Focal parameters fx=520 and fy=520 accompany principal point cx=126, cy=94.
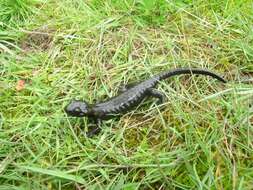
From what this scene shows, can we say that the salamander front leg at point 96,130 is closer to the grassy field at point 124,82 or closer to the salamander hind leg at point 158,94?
the grassy field at point 124,82

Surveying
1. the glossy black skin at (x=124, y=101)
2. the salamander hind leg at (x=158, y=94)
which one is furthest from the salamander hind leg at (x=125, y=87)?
the salamander hind leg at (x=158, y=94)

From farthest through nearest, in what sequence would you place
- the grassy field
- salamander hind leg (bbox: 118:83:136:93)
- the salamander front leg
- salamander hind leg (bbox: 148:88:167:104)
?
salamander hind leg (bbox: 118:83:136:93), salamander hind leg (bbox: 148:88:167:104), the salamander front leg, the grassy field

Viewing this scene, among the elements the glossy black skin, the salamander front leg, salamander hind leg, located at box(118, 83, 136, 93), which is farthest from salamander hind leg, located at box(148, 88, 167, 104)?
the salamander front leg

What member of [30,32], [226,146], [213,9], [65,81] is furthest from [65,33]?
[226,146]

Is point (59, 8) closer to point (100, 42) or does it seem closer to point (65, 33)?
point (65, 33)

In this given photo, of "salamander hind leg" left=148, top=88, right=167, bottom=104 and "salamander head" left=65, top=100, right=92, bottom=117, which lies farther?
"salamander hind leg" left=148, top=88, right=167, bottom=104

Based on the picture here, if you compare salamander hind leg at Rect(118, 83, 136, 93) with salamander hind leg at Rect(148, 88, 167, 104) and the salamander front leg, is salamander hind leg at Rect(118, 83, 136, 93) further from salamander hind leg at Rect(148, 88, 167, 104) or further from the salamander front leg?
the salamander front leg

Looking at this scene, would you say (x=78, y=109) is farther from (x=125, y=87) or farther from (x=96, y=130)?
(x=125, y=87)
